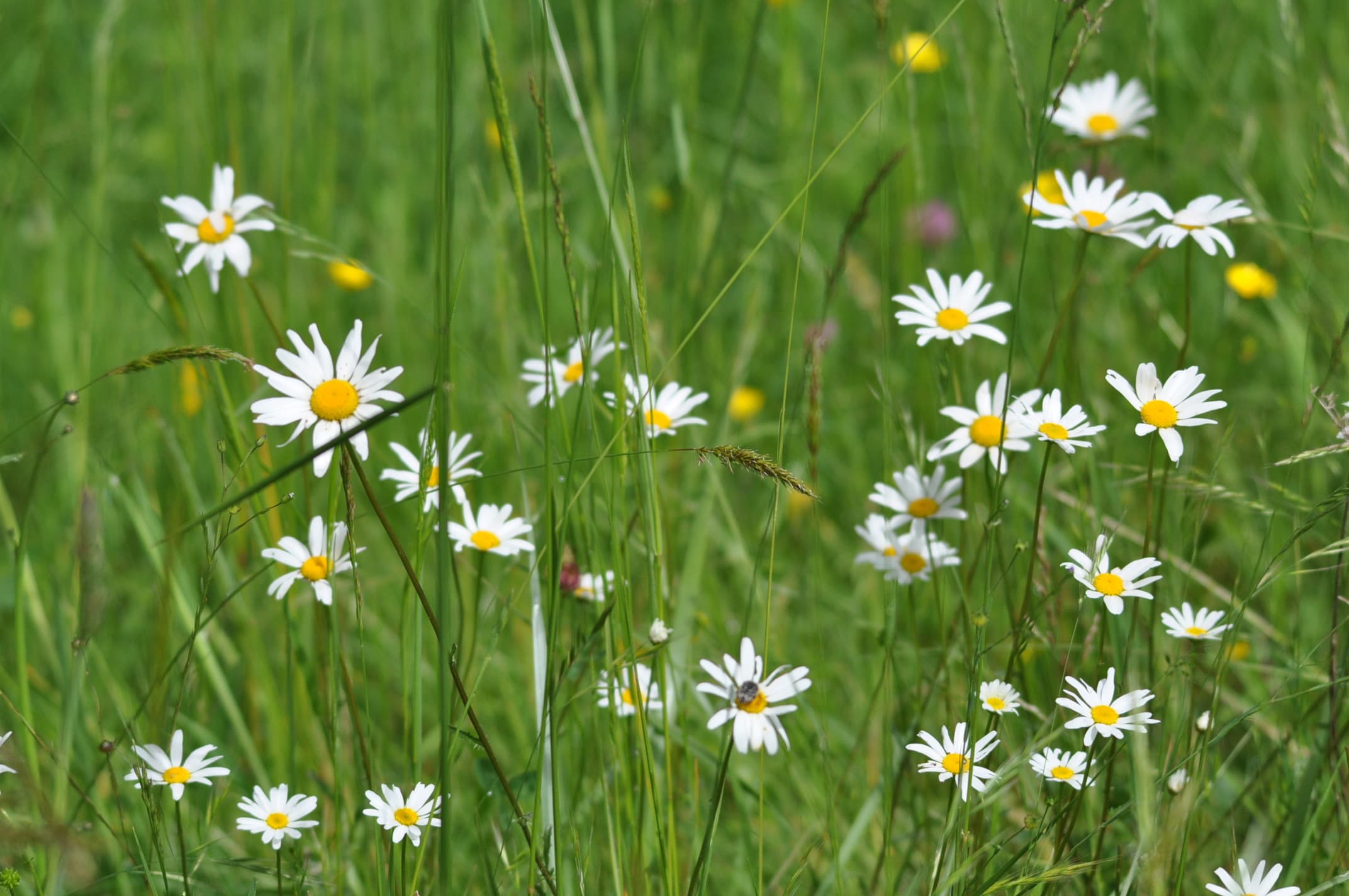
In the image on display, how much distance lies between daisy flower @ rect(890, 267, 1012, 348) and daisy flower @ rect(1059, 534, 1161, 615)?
324mm

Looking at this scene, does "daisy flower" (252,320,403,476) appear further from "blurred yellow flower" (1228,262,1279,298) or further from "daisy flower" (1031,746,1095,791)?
"blurred yellow flower" (1228,262,1279,298)

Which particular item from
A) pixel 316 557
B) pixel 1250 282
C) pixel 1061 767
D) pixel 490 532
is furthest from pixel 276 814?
pixel 1250 282

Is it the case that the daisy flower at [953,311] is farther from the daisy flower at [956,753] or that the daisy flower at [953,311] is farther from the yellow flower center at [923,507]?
the daisy flower at [956,753]

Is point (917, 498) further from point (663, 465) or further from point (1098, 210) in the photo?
point (663, 465)

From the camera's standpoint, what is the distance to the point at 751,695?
3.87 feet

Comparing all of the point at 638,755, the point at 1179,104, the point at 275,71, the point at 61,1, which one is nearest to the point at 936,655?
the point at 638,755

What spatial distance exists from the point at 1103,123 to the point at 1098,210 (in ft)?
2.02

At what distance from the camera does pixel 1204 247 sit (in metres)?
1.36

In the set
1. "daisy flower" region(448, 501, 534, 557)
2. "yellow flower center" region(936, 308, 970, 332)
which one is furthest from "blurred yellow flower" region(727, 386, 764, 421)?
"daisy flower" region(448, 501, 534, 557)

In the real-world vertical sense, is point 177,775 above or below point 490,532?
below

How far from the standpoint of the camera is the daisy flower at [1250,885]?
1023 mm

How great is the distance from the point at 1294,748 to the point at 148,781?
1360mm

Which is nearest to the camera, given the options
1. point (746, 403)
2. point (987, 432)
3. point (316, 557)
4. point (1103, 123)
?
point (316, 557)

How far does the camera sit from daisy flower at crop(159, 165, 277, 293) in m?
1.45
